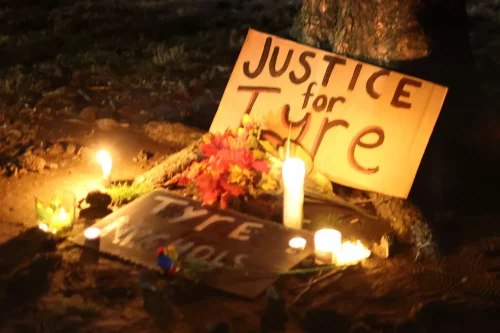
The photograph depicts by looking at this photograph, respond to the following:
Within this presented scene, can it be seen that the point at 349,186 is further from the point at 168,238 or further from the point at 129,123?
the point at 129,123

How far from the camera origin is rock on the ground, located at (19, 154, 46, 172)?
5.51 metres

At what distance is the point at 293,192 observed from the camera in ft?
14.7

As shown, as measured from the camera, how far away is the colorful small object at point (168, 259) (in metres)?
3.98

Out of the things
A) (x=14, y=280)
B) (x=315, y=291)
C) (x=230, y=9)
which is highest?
(x=230, y=9)

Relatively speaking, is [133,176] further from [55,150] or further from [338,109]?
[338,109]

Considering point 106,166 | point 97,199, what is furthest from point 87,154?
point 97,199

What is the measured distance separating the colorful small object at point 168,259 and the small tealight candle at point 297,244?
0.72m

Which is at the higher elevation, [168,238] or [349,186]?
[349,186]

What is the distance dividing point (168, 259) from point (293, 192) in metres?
0.96

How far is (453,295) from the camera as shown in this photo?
392 centimetres

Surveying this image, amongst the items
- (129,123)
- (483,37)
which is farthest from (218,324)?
(483,37)

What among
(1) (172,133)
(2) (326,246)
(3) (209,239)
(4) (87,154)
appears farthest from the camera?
(1) (172,133)

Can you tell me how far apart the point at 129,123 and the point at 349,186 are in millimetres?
Result: 2440

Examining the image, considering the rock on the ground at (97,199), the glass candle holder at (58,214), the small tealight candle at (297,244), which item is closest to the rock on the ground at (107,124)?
the rock on the ground at (97,199)
